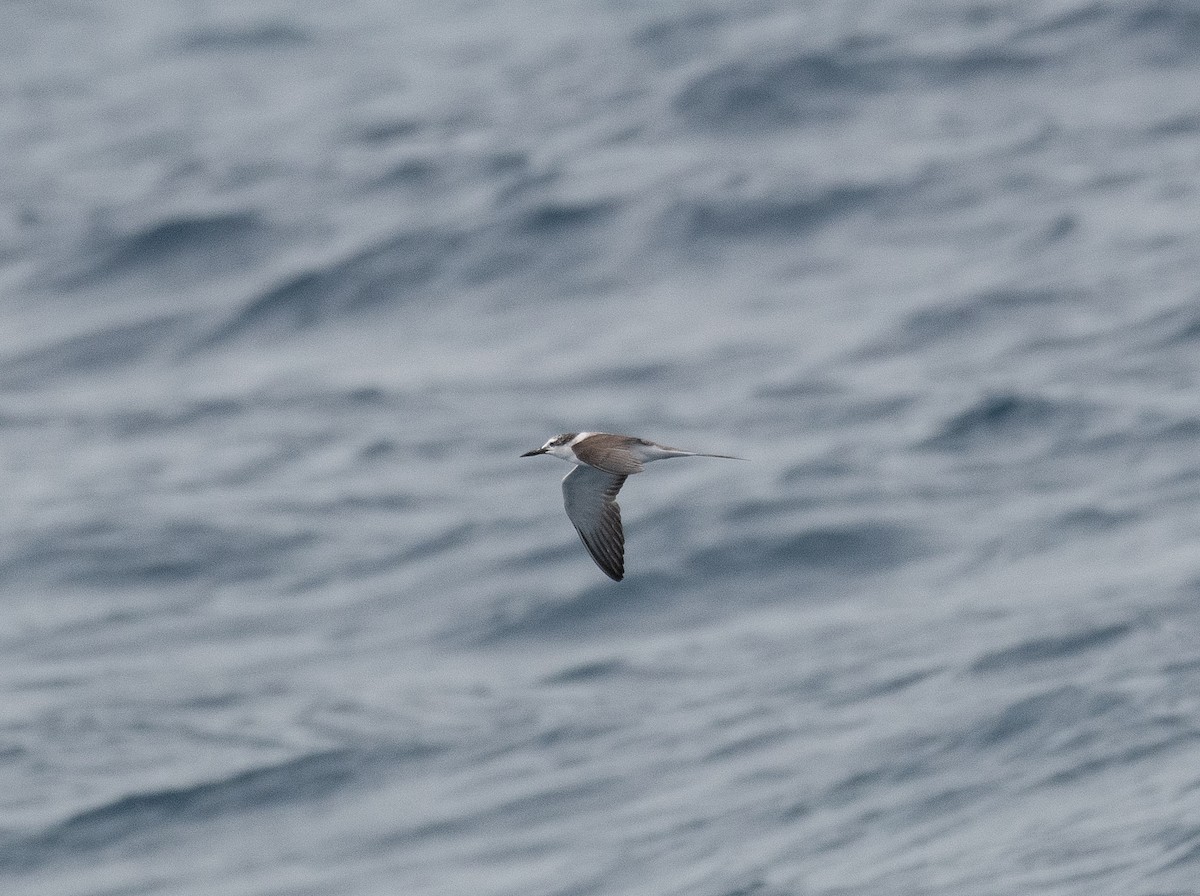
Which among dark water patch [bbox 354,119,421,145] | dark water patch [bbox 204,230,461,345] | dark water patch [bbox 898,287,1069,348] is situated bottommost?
dark water patch [bbox 898,287,1069,348]

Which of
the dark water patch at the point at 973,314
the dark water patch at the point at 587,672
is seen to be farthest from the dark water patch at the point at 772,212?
the dark water patch at the point at 587,672

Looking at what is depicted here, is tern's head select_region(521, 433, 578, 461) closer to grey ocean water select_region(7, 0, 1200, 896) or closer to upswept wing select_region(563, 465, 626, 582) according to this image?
upswept wing select_region(563, 465, 626, 582)

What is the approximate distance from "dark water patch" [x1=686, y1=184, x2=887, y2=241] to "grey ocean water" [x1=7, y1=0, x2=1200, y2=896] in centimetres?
6

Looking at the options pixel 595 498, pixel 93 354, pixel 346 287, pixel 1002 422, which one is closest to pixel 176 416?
pixel 93 354

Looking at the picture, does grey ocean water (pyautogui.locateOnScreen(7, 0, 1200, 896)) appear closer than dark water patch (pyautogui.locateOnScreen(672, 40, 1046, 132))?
Yes

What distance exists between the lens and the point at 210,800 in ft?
65.7

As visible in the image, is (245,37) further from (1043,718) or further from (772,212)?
(1043,718)

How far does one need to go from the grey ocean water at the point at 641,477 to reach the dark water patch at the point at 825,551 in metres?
0.04

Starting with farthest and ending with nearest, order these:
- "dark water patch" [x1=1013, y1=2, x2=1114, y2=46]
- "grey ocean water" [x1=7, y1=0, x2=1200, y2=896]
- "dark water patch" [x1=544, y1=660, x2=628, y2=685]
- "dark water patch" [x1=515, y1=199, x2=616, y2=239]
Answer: "dark water patch" [x1=1013, y1=2, x2=1114, y2=46], "dark water patch" [x1=515, y1=199, x2=616, y2=239], "dark water patch" [x1=544, y1=660, x2=628, y2=685], "grey ocean water" [x1=7, y1=0, x2=1200, y2=896]

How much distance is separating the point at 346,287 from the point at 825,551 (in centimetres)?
890

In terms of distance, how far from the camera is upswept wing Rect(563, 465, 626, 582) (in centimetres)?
1159

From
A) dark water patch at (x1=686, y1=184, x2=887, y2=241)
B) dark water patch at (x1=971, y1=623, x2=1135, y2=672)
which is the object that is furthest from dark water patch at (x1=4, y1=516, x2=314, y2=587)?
dark water patch at (x1=971, y1=623, x2=1135, y2=672)

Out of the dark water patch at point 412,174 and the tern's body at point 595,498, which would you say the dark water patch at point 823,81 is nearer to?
the dark water patch at point 412,174

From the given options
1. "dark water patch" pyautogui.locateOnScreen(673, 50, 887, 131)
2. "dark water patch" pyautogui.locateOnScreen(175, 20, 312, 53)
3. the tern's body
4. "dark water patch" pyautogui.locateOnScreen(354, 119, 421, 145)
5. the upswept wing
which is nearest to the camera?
the tern's body
